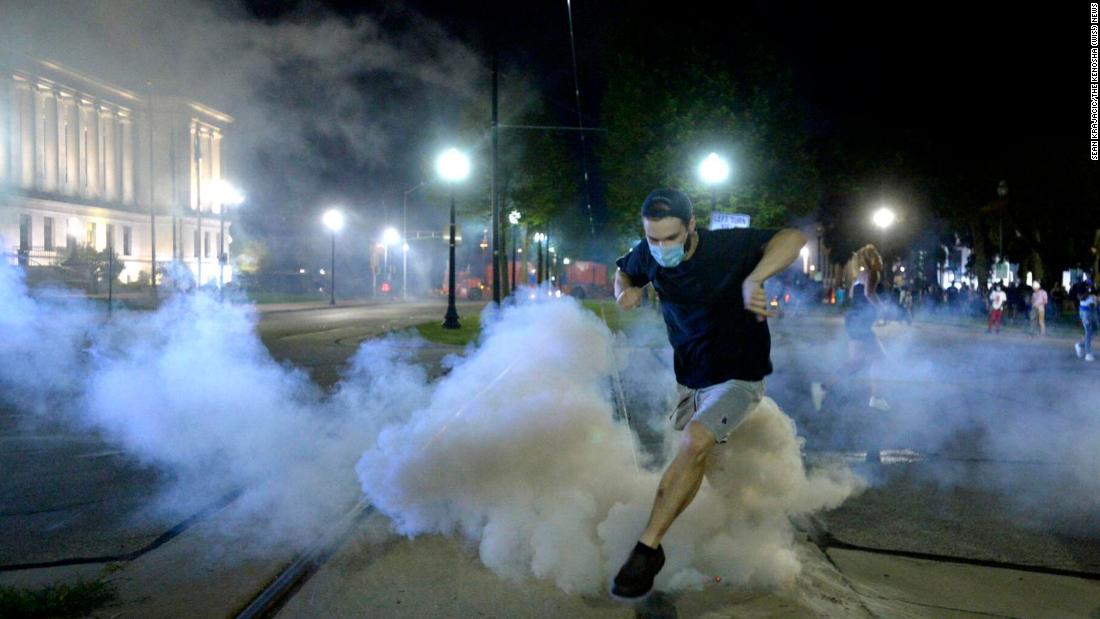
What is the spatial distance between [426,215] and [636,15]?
73184mm

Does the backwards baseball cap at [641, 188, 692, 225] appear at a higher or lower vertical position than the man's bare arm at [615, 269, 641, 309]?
higher

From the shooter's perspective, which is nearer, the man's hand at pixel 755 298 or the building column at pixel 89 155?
the man's hand at pixel 755 298

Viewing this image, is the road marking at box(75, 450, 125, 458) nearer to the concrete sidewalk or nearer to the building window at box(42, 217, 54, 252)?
the concrete sidewalk

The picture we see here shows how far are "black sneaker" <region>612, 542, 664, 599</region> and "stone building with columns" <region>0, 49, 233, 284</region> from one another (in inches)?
483

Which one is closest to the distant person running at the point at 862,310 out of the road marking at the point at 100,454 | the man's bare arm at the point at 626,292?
the man's bare arm at the point at 626,292

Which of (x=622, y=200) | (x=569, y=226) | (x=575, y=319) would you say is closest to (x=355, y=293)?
(x=569, y=226)

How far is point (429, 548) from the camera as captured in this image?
16.3ft

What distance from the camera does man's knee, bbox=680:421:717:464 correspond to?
3.96 meters

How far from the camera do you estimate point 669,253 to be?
4164 mm

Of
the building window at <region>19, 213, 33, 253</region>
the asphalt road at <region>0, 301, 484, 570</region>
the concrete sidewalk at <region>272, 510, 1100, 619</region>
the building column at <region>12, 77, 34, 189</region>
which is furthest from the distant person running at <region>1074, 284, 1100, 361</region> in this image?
the building column at <region>12, 77, 34, 189</region>

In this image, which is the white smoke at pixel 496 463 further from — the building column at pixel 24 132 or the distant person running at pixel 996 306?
the distant person running at pixel 996 306

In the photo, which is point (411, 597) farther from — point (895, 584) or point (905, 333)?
point (905, 333)

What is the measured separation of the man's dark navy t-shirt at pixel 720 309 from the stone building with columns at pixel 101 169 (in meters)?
12.2

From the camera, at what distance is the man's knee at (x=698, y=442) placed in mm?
3963
